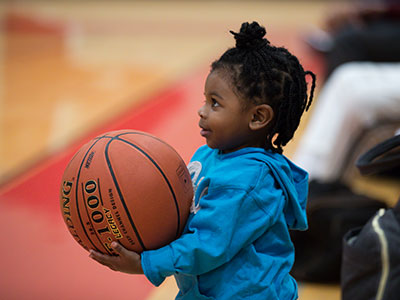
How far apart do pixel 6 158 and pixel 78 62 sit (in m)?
4.09

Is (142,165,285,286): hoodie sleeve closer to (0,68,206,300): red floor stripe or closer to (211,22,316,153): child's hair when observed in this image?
(211,22,316,153): child's hair

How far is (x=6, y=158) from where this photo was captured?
4.11m

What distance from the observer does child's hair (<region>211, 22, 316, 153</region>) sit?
144cm

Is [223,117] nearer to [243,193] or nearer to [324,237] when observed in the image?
[243,193]

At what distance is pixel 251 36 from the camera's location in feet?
4.84

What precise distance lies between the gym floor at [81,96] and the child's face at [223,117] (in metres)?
1.28

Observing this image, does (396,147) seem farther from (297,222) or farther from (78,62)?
(78,62)

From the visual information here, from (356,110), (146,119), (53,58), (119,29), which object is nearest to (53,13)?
(119,29)

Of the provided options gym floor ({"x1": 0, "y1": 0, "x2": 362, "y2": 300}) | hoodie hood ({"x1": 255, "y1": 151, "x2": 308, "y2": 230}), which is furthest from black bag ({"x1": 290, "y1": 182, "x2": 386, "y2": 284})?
hoodie hood ({"x1": 255, "y1": 151, "x2": 308, "y2": 230})

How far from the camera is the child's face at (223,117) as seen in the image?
146 cm

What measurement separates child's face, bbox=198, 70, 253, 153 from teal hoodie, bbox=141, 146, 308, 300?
41 mm

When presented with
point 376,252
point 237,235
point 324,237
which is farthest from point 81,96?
point 237,235

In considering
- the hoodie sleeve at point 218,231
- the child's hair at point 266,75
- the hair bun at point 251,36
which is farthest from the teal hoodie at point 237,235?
the hair bun at point 251,36

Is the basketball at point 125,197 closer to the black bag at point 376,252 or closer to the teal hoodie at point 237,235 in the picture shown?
the teal hoodie at point 237,235
